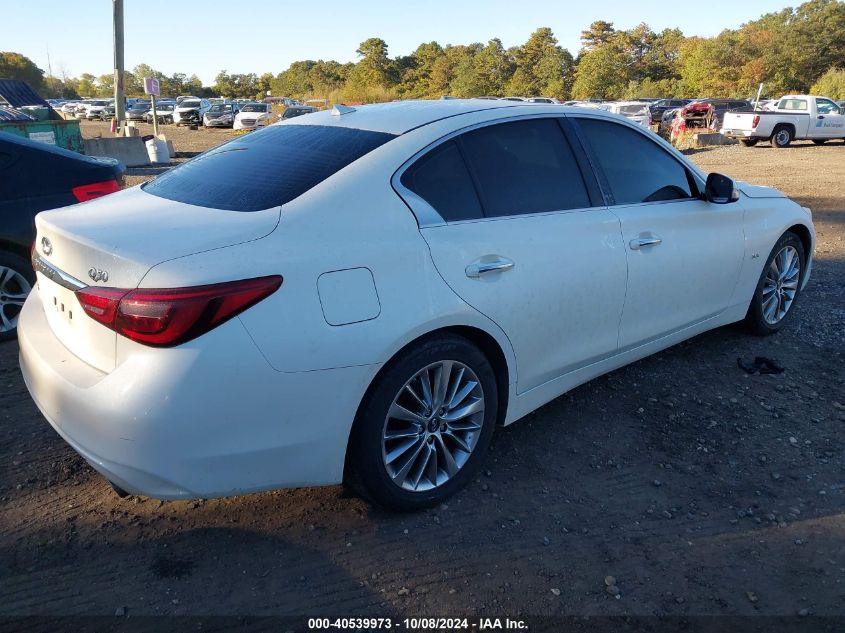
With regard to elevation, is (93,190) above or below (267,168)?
below

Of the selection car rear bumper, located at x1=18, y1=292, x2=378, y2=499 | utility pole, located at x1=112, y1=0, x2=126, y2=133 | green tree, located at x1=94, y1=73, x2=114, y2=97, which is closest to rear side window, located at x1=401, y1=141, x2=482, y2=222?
car rear bumper, located at x1=18, y1=292, x2=378, y2=499

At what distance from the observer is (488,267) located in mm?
2875

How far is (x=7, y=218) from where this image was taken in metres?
4.64

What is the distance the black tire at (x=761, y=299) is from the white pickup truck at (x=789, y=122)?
1961 centimetres

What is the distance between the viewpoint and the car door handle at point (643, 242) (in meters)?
3.50

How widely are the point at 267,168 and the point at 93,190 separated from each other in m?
2.78

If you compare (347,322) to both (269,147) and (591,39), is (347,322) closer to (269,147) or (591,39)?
(269,147)

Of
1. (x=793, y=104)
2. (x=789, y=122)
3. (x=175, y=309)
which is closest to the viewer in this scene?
(x=175, y=309)

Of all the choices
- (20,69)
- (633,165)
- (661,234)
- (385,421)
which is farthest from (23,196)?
(20,69)

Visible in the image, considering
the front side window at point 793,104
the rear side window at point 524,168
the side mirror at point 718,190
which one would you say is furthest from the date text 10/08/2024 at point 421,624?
the front side window at point 793,104

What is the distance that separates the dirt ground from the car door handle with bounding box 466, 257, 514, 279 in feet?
3.33

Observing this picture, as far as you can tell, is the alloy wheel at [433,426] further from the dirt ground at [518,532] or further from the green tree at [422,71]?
the green tree at [422,71]

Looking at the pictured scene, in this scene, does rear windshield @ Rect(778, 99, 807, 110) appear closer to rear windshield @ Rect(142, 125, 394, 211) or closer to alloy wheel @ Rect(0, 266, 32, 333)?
rear windshield @ Rect(142, 125, 394, 211)

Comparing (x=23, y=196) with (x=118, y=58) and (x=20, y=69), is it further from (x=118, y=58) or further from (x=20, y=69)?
Result: (x=20, y=69)
